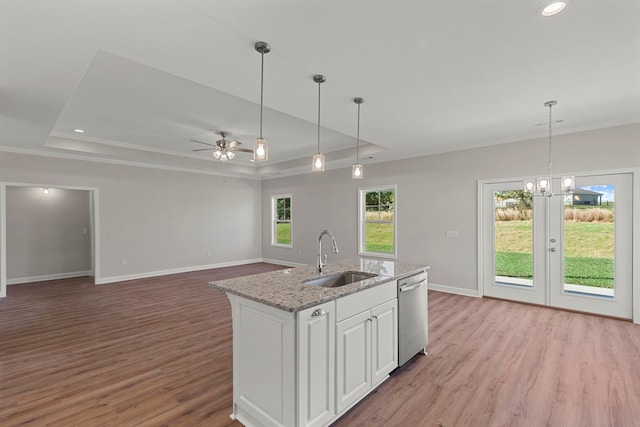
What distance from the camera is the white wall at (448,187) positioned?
4.29 meters

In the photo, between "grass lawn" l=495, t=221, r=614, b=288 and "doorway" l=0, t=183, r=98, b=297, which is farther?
"doorway" l=0, t=183, r=98, b=297

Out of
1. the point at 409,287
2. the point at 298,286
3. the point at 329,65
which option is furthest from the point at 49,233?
the point at 409,287

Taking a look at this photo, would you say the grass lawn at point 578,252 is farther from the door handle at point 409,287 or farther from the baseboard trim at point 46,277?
the baseboard trim at point 46,277

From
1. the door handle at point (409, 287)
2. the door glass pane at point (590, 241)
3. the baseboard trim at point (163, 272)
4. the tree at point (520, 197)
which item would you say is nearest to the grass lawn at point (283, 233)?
the baseboard trim at point (163, 272)

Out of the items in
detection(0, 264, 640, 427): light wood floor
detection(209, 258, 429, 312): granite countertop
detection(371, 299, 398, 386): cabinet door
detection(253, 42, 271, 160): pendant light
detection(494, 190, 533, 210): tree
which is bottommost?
detection(0, 264, 640, 427): light wood floor

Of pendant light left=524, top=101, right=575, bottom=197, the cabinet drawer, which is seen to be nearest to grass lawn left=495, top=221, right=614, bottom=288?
pendant light left=524, top=101, right=575, bottom=197

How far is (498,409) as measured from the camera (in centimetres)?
222

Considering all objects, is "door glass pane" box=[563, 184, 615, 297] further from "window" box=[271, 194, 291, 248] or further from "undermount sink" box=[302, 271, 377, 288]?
"window" box=[271, 194, 291, 248]

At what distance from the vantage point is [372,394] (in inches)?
94.6

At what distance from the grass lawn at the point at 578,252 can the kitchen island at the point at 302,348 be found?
3.68 m

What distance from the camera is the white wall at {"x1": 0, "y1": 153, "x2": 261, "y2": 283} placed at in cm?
602

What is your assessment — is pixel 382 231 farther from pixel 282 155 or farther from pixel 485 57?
pixel 485 57

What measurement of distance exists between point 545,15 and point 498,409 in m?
2.73

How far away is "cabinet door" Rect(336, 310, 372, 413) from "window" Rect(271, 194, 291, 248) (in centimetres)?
654
